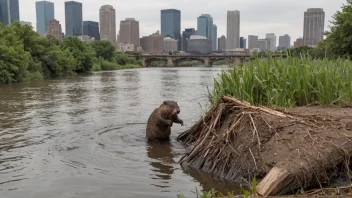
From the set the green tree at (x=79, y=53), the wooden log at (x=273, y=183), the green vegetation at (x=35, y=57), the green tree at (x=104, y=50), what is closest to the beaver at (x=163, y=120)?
the wooden log at (x=273, y=183)

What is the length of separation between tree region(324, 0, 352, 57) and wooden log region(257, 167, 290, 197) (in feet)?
88.8

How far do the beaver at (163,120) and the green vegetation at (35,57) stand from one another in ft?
110

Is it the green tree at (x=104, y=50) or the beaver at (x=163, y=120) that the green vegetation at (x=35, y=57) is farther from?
the beaver at (x=163, y=120)

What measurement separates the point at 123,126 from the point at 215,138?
5928mm

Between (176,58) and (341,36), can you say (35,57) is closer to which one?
(341,36)

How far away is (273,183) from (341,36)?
2914 cm

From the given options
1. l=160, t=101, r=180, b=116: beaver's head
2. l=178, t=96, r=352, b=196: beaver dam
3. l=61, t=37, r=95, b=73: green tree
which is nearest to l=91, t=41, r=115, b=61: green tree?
l=61, t=37, r=95, b=73: green tree

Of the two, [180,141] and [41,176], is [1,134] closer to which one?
[41,176]

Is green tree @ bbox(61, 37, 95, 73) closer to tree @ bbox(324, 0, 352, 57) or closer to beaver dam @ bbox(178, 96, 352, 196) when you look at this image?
tree @ bbox(324, 0, 352, 57)

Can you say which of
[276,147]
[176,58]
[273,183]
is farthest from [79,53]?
[273,183]

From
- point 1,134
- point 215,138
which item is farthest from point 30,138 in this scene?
point 215,138

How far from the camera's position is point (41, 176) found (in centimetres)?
730

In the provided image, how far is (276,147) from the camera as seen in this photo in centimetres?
633

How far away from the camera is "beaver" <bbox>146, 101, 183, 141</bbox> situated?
9602mm
